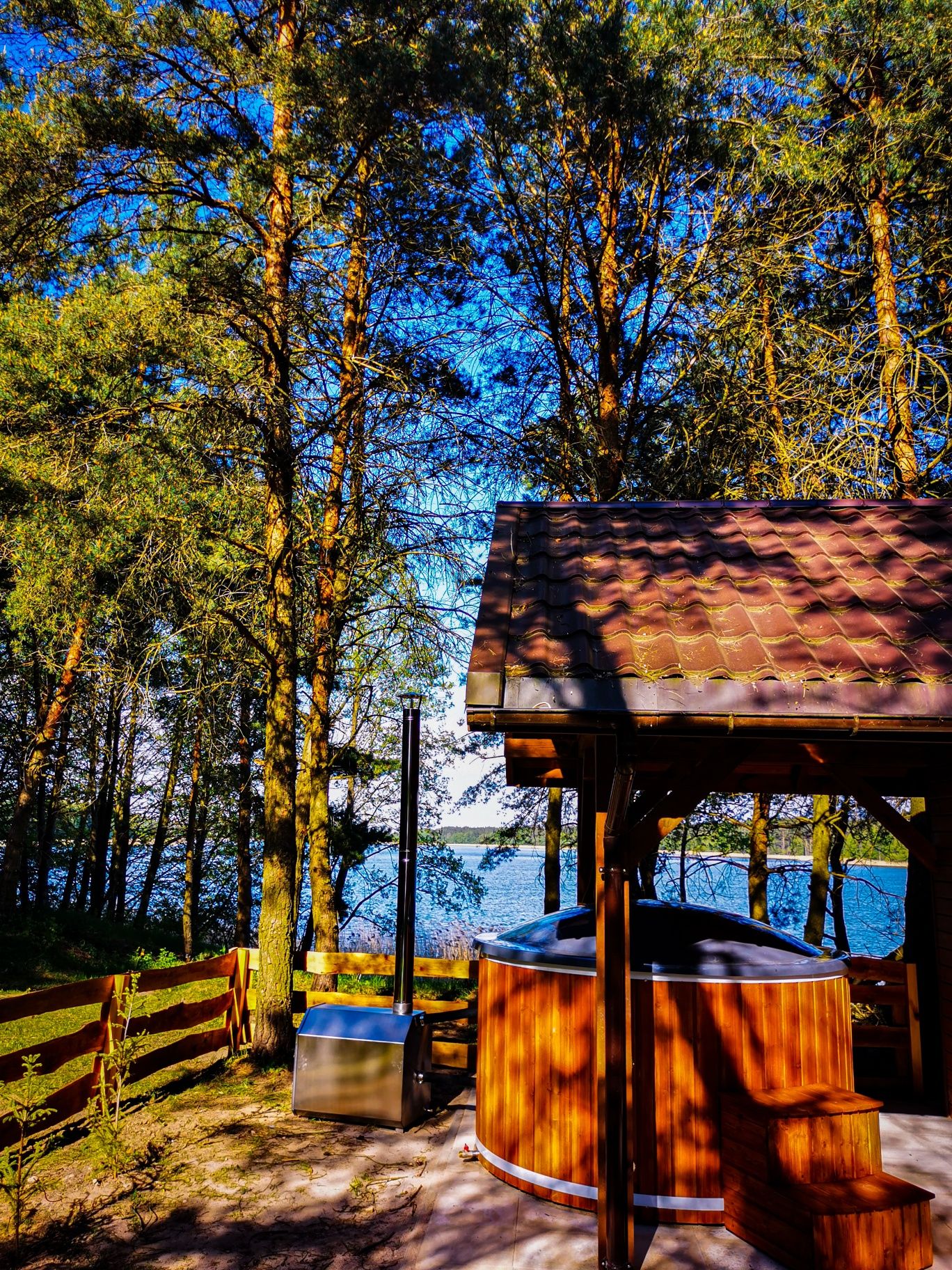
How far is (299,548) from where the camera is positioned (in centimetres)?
753

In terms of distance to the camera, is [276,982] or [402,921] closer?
[402,921]

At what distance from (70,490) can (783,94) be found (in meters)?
8.72

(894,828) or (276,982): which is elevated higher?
(894,828)

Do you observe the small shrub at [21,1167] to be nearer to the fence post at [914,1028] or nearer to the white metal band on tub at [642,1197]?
the white metal band on tub at [642,1197]

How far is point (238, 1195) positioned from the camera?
179 inches

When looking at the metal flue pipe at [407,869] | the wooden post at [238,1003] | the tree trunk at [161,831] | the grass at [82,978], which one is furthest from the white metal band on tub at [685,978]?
the tree trunk at [161,831]

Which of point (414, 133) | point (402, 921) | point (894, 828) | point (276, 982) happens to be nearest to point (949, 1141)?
point (894, 828)

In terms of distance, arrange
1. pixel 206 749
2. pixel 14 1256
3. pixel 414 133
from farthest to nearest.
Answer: pixel 414 133, pixel 206 749, pixel 14 1256

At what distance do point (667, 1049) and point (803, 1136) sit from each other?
0.68 meters

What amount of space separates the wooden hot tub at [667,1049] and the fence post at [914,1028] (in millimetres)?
2516

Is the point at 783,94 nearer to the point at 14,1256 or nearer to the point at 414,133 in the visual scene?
the point at 414,133

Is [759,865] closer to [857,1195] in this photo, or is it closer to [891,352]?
[891,352]

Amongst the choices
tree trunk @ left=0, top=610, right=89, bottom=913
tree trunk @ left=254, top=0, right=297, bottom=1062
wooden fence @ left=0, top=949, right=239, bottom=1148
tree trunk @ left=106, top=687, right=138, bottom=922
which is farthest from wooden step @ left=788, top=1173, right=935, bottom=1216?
tree trunk @ left=106, top=687, right=138, bottom=922

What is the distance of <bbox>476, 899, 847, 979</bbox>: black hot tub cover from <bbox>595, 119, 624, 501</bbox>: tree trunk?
5.50 m
